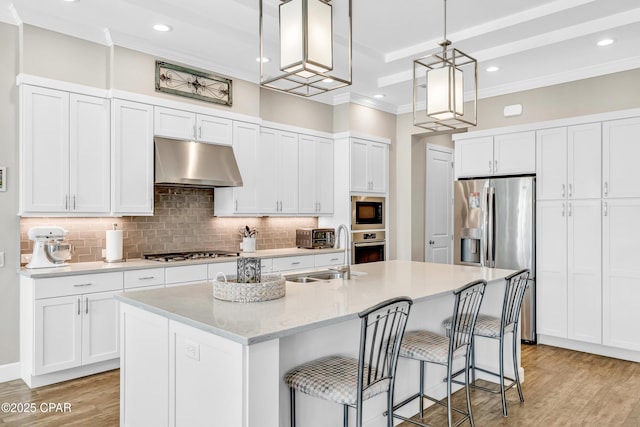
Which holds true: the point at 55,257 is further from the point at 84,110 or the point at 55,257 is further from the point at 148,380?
the point at 148,380

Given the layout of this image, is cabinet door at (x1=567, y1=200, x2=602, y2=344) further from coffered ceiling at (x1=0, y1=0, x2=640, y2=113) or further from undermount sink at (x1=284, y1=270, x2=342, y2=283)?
undermount sink at (x1=284, y1=270, x2=342, y2=283)

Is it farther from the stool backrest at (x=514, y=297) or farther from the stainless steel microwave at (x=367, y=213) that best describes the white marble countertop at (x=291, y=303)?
the stainless steel microwave at (x=367, y=213)

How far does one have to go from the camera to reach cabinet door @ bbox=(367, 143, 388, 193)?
640cm

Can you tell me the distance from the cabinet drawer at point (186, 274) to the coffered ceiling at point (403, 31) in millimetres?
2075

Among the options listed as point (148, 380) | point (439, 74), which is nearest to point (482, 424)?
point (148, 380)

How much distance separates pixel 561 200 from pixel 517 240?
1.97ft

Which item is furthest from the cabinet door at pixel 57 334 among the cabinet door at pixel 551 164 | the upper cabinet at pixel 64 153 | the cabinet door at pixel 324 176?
the cabinet door at pixel 551 164

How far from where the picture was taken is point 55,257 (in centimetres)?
382

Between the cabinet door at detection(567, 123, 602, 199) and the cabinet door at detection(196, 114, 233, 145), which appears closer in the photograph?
the cabinet door at detection(567, 123, 602, 199)

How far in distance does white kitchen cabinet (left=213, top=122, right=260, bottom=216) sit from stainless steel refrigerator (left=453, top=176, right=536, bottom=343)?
2.38 m

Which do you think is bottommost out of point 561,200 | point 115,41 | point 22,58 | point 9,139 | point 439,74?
point 561,200

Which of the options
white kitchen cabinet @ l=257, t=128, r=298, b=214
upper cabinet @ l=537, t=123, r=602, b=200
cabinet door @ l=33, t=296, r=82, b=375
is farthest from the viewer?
white kitchen cabinet @ l=257, t=128, r=298, b=214

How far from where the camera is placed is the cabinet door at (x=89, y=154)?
3957 millimetres

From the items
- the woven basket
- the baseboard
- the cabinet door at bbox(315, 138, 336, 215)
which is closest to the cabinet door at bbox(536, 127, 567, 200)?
the cabinet door at bbox(315, 138, 336, 215)
